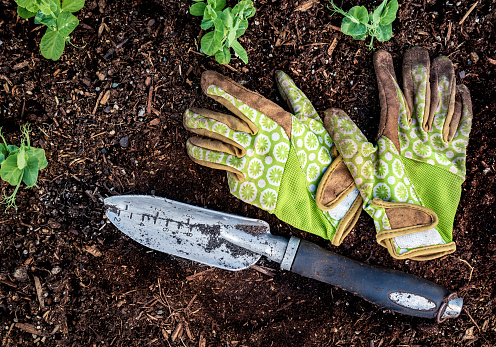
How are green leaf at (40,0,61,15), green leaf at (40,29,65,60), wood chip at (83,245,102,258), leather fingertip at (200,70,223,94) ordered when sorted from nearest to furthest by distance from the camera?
green leaf at (40,0,61,15), green leaf at (40,29,65,60), leather fingertip at (200,70,223,94), wood chip at (83,245,102,258)

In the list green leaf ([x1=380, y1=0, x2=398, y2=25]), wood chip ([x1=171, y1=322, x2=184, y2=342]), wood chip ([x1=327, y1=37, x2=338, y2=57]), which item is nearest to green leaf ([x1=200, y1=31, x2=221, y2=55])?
wood chip ([x1=327, y1=37, x2=338, y2=57])

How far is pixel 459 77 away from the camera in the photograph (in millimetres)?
1789

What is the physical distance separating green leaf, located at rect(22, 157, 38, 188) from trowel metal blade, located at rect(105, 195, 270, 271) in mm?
340

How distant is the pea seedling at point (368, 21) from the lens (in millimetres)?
1595

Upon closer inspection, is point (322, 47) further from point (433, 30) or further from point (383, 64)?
point (433, 30)

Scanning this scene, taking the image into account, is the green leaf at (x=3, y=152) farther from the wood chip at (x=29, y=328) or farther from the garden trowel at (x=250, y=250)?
the wood chip at (x=29, y=328)

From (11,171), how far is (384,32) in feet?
6.12

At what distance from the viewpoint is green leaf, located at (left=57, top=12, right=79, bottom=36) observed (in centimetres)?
149

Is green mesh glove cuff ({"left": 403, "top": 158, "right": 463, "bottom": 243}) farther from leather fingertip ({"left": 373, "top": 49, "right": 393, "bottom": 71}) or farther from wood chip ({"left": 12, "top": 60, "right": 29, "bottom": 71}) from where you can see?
wood chip ({"left": 12, "top": 60, "right": 29, "bottom": 71})

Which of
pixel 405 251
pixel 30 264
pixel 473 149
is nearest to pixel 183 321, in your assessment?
pixel 30 264

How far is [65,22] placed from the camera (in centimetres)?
149

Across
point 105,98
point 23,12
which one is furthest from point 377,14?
point 23,12

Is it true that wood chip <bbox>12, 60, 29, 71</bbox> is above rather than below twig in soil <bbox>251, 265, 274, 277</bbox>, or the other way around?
above

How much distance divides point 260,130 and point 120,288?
1125 mm
